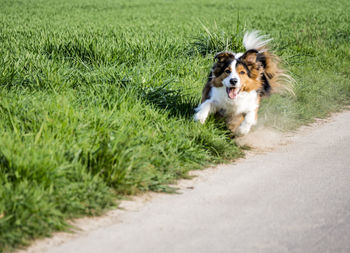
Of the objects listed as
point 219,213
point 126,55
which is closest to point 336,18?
point 126,55

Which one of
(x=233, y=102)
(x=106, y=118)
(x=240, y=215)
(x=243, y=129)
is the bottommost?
(x=240, y=215)

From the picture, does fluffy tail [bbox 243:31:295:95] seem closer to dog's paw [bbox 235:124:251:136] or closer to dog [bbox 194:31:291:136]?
dog [bbox 194:31:291:136]

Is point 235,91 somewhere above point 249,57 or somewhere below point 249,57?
below

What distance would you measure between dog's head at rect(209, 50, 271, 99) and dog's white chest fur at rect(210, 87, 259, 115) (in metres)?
0.06

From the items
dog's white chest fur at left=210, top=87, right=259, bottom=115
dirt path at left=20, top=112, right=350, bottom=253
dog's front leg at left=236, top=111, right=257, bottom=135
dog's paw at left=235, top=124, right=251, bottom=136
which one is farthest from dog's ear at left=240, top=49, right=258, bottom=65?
dirt path at left=20, top=112, right=350, bottom=253

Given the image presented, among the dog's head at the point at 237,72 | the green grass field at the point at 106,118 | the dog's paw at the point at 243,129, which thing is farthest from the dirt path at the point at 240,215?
the dog's head at the point at 237,72

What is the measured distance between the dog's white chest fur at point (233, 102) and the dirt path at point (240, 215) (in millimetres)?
815

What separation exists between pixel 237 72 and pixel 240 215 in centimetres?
226

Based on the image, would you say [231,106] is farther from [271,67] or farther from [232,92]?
[271,67]

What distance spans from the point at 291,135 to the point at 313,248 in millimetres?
3168

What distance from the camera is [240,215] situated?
339cm

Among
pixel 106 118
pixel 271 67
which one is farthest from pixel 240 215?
pixel 271 67

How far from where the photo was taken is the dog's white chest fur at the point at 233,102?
17.8 feet

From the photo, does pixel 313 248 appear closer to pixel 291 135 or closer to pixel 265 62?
pixel 291 135
